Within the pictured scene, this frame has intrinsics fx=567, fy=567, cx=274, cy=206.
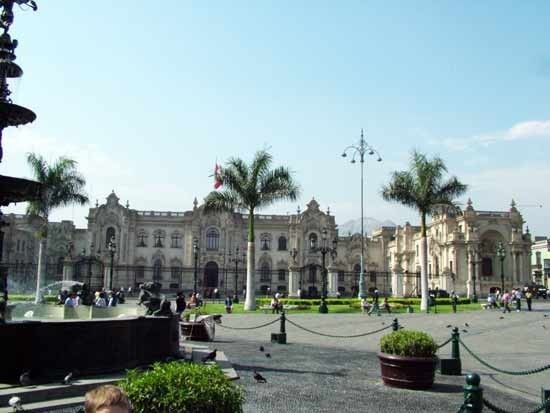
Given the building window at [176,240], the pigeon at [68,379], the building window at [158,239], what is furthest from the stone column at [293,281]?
the pigeon at [68,379]

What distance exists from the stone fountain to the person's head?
561 centimetres

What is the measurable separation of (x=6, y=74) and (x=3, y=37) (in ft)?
1.81

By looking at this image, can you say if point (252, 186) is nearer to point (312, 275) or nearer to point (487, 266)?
point (312, 275)

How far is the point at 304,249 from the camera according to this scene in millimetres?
69562

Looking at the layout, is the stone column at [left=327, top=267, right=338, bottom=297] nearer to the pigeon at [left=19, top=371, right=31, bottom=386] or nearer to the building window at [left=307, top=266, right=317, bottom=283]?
the building window at [left=307, top=266, right=317, bottom=283]

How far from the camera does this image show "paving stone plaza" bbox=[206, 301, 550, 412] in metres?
8.92

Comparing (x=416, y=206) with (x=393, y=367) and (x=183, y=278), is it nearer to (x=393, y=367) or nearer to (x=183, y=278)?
(x=393, y=367)

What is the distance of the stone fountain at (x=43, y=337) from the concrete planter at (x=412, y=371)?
4403 mm

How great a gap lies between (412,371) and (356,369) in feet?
8.72

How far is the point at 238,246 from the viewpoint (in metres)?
67.0

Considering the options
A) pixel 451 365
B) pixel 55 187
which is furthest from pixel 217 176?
pixel 451 365

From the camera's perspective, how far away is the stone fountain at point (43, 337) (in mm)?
7977

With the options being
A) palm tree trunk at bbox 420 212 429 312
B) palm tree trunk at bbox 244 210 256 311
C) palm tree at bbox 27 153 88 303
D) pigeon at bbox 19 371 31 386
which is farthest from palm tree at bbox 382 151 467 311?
pigeon at bbox 19 371 31 386

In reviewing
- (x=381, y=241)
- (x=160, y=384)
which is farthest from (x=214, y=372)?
(x=381, y=241)
